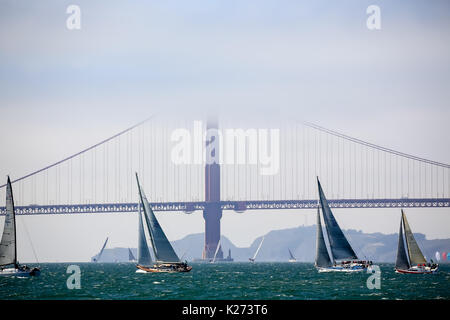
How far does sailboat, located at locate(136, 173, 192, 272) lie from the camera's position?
73.1 meters

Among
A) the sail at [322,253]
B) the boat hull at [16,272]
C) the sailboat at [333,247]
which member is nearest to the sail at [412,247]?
the sailboat at [333,247]

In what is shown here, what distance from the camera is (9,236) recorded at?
67.0m

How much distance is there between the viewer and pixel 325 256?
254 ft

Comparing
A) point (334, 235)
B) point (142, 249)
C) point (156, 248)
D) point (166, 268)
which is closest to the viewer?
point (156, 248)

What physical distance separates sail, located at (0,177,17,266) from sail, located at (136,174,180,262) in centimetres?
1055

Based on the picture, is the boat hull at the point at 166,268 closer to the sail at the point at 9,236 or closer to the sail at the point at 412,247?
the sail at the point at 9,236

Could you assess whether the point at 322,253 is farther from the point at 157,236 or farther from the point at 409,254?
the point at 157,236

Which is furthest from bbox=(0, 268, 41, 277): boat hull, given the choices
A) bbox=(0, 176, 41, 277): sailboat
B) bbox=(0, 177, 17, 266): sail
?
bbox=(0, 177, 17, 266): sail

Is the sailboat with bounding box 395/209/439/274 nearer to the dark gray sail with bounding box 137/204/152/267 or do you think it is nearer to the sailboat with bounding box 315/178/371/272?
the sailboat with bounding box 315/178/371/272

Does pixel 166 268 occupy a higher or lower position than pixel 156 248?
lower

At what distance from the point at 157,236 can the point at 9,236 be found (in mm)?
12481

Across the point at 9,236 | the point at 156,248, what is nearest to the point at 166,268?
the point at 156,248

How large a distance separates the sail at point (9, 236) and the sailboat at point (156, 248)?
34.0 feet
